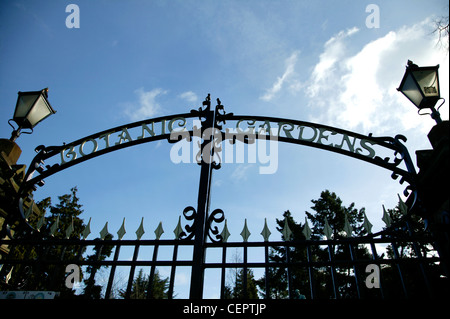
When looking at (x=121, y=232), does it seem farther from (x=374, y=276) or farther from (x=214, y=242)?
(x=374, y=276)

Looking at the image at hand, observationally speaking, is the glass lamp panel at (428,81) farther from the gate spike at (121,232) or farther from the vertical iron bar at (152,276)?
the gate spike at (121,232)

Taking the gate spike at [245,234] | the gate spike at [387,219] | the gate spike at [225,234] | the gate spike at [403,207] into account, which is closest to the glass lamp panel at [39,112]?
the gate spike at [225,234]

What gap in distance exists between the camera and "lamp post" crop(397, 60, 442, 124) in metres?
3.83

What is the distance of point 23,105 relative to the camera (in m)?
4.79

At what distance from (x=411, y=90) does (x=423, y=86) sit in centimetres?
18

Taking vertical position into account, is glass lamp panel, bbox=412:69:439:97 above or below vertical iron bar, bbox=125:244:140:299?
above

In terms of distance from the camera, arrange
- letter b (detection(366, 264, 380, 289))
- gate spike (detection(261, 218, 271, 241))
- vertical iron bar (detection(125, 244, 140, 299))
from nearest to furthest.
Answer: letter b (detection(366, 264, 380, 289))
vertical iron bar (detection(125, 244, 140, 299))
gate spike (detection(261, 218, 271, 241))

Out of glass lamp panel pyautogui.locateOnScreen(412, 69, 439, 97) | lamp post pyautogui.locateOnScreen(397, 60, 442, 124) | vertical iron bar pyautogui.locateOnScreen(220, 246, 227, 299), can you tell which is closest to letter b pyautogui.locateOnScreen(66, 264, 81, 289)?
vertical iron bar pyautogui.locateOnScreen(220, 246, 227, 299)

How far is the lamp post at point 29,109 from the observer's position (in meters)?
4.72

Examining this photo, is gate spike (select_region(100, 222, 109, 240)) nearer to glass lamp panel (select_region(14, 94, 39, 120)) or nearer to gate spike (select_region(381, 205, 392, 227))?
glass lamp panel (select_region(14, 94, 39, 120))
